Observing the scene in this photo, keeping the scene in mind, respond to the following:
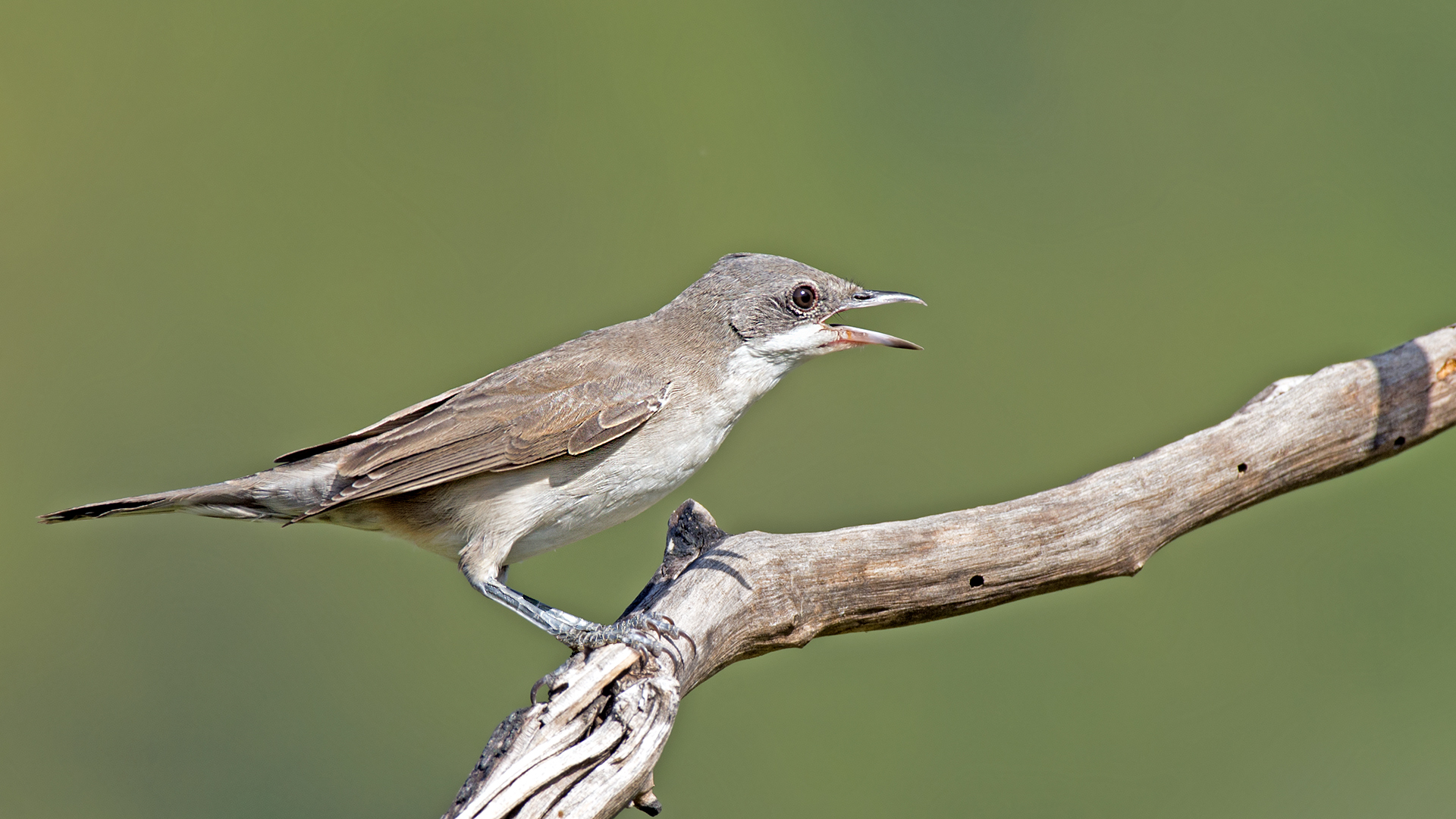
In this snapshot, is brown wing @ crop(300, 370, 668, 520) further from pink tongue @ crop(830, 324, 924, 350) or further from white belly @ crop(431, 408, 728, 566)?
pink tongue @ crop(830, 324, 924, 350)

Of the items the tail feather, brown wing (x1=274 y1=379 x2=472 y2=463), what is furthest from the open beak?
the tail feather

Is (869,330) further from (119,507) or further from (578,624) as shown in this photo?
(119,507)

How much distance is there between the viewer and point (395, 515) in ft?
14.0

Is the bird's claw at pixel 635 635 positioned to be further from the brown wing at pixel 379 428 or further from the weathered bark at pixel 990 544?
the brown wing at pixel 379 428

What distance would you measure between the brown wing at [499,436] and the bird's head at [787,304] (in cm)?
43

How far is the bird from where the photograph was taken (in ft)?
13.3

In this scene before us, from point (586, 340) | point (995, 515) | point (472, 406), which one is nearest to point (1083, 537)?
point (995, 515)

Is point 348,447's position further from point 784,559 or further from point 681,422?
point 784,559

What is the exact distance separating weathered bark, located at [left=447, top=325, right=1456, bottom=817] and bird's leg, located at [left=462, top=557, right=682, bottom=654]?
0.19 feet

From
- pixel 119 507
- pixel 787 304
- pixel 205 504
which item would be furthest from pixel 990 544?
pixel 119 507

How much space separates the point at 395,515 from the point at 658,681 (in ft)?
4.74

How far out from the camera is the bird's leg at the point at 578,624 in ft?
11.7

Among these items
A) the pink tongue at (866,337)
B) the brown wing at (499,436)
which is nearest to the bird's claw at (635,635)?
the brown wing at (499,436)

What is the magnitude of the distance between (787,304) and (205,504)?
90.5 inches
